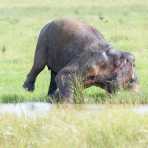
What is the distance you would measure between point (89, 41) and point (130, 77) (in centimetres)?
104

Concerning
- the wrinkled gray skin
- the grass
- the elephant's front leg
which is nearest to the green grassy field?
the wrinkled gray skin

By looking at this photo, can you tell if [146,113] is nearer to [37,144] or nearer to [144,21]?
[37,144]

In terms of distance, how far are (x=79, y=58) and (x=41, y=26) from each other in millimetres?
18530

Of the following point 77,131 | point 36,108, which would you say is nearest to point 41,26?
point 36,108

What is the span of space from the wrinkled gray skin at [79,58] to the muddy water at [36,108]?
64cm

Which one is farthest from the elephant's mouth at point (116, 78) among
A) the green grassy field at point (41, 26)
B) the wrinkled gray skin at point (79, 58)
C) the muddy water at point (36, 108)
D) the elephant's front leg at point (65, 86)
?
the muddy water at point (36, 108)

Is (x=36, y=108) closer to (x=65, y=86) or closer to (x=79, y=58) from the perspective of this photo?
(x=65, y=86)

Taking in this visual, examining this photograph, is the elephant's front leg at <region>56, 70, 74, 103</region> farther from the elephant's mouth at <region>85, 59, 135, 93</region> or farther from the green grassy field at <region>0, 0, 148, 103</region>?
the green grassy field at <region>0, 0, 148, 103</region>

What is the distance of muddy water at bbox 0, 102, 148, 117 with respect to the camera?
10438mm

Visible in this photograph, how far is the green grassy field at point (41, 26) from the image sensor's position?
1466 centimetres

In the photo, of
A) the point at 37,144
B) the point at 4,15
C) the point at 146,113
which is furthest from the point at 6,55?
the point at 4,15

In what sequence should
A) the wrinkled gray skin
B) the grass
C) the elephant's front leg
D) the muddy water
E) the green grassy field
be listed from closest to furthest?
the grass
the muddy water
the elephant's front leg
the wrinkled gray skin
the green grassy field

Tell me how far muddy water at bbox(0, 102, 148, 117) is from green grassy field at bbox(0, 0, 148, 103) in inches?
23.4

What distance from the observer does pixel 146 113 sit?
33.8 ft
